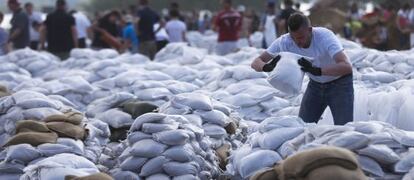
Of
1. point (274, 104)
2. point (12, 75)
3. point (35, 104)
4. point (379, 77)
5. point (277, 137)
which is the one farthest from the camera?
point (12, 75)

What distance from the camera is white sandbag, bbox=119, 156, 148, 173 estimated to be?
697 centimetres

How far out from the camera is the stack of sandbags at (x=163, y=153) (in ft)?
22.7

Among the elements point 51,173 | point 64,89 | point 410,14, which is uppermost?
point 51,173

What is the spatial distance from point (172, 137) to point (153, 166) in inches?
9.7

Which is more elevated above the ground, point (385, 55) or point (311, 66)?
Answer: point (311, 66)

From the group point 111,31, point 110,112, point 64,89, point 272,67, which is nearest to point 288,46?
point 272,67

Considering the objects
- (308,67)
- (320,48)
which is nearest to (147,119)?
(308,67)

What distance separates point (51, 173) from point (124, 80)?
470 cm

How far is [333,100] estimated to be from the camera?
7.28 m

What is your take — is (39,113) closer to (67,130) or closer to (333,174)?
(67,130)

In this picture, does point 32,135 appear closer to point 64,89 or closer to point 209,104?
point 209,104

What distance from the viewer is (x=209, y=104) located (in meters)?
8.09

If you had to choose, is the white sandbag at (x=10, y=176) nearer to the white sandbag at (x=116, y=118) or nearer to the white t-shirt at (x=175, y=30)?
the white sandbag at (x=116, y=118)

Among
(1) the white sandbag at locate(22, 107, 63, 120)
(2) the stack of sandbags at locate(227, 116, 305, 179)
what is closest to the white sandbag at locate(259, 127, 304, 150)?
(2) the stack of sandbags at locate(227, 116, 305, 179)
